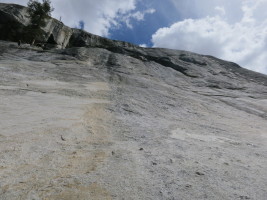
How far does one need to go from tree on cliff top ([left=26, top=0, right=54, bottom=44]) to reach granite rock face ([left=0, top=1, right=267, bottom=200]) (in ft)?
42.8

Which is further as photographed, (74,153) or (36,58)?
(36,58)

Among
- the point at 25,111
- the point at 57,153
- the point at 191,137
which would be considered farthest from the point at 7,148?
the point at 191,137

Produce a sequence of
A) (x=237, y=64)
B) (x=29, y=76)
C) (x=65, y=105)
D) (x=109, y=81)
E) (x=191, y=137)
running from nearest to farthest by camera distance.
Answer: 1. (x=191, y=137)
2. (x=65, y=105)
3. (x=29, y=76)
4. (x=109, y=81)
5. (x=237, y=64)

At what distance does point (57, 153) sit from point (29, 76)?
751 cm

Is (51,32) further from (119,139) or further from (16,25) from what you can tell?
(119,139)

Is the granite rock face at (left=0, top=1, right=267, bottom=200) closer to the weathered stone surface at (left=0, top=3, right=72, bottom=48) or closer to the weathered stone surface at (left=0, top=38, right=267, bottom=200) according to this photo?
the weathered stone surface at (left=0, top=38, right=267, bottom=200)

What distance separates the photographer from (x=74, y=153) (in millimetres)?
4555

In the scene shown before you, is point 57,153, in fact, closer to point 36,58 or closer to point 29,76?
point 29,76

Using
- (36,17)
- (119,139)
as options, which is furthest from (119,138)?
(36,17)

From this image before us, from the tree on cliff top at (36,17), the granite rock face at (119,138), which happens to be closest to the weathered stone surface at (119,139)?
the granite rock face at (119,138)

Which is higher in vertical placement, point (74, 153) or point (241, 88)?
point (241, 88)

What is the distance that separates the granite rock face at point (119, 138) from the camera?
3475 millimetres

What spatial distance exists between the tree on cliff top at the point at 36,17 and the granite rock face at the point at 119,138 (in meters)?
13.1

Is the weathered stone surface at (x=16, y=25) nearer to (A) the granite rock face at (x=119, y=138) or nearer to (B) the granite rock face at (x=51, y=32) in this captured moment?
(B) the granite rock face at (x=51, y=32)
